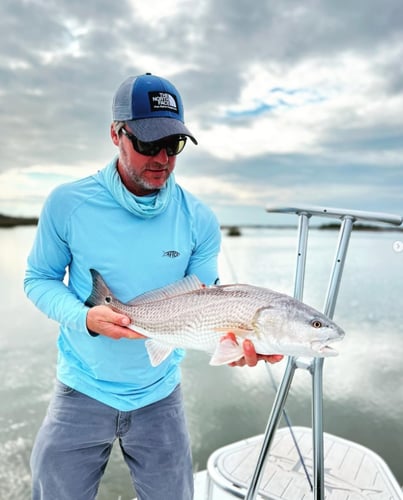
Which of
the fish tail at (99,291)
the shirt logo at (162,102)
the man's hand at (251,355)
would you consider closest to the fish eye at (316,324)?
the man's hand at (251,355)

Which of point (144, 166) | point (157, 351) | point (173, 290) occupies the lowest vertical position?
point (157, 351)

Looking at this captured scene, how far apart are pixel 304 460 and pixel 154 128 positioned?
2.31 metres

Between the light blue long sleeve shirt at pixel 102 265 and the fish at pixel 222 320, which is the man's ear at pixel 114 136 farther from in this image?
the fish at pixel 222 320

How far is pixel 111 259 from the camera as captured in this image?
5.61 ft

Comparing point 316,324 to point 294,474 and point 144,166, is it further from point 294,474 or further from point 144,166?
point 294,474

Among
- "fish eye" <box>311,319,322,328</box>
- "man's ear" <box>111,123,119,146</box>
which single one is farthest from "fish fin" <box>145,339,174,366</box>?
"man's ear" <box>111,123,119,146</box>

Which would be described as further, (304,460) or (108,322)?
(304,460)

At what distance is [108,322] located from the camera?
5.05 ft

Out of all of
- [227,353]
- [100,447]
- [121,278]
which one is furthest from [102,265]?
[100,447]

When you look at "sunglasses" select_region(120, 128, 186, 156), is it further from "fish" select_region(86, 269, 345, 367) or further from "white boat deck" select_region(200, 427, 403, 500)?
"white boat deck" select_region(200, 427, 403, 500)

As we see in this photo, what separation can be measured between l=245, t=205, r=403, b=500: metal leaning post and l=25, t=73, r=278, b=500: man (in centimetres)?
42

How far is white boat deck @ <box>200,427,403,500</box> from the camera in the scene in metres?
2.57

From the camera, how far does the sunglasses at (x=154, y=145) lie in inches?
64.6

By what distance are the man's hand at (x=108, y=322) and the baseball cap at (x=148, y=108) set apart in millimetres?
640
